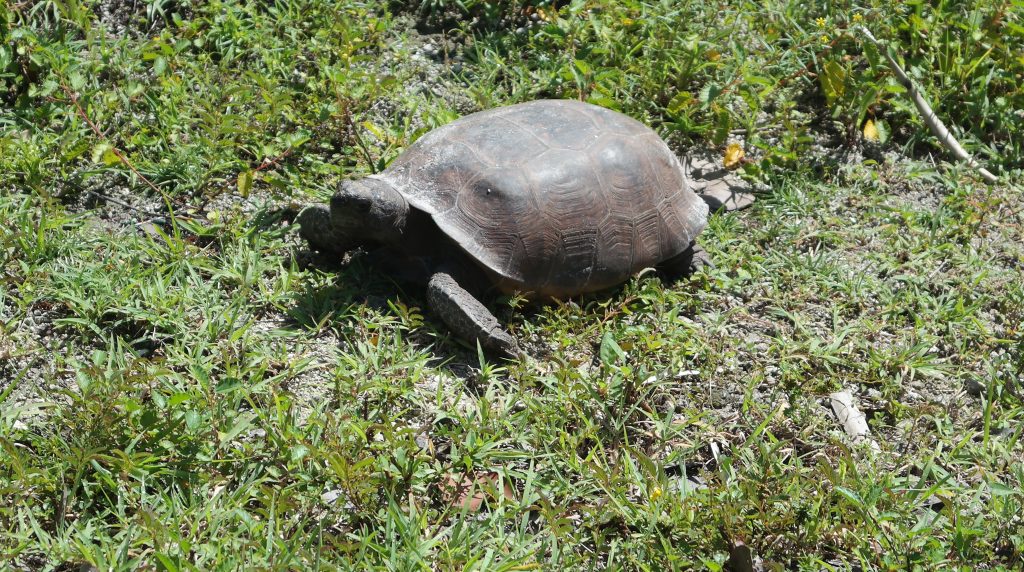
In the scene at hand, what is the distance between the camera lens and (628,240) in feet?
13.7

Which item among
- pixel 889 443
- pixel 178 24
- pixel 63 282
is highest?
pixel 178 24

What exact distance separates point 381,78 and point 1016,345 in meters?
3.73

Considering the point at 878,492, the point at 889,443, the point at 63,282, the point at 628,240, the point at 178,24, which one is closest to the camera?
the point at 878,492

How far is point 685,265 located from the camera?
4.50 metres

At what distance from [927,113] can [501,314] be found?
2.97m

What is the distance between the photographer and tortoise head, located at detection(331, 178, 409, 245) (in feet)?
12.7

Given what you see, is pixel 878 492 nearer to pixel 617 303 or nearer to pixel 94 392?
pixel 617 303

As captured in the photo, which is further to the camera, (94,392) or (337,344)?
(337,344)

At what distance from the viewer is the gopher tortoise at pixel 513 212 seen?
3.91 meters

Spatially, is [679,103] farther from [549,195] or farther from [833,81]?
[549,195]

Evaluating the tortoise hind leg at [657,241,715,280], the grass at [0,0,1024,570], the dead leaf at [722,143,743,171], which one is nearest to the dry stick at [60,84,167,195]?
the grass at [0,0,1024,570]

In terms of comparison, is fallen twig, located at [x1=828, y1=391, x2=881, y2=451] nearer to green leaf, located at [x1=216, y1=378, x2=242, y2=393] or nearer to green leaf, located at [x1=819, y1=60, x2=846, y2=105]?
green leaf, located at [x1=819, y1=60, x2=846, y2=105]

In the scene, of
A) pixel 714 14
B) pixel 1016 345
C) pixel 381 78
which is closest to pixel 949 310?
pixel 1016 345

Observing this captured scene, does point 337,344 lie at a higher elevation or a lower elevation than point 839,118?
lower
